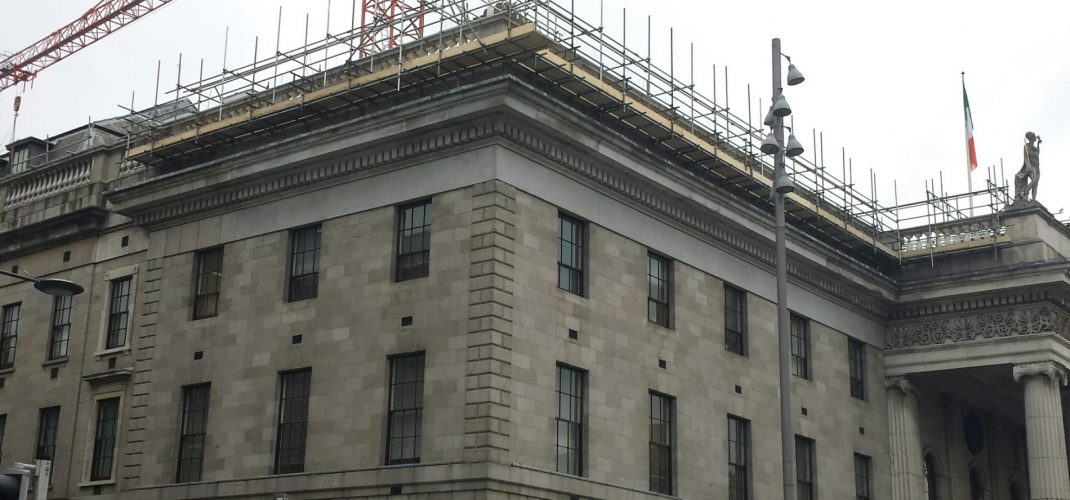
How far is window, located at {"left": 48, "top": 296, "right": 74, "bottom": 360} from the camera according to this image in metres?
36.8

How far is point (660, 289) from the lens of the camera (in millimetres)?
34031

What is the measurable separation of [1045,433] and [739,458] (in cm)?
1079

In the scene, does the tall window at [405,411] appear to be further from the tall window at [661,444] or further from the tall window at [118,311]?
the tall window at [118,311]

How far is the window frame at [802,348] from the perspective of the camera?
39.0 meters

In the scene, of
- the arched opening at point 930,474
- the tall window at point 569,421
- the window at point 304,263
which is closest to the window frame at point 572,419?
the tall window at point 569,421

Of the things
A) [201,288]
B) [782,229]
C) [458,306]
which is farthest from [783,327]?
[201,288]

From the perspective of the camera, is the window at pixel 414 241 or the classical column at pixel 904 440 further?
the classical column at pixel 904 440

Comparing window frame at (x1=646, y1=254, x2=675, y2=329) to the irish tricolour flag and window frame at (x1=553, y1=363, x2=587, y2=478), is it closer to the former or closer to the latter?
window frame at (x1=553, y1=363, x2=587, y2=478)

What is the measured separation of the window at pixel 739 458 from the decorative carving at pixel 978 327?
9.75 metres

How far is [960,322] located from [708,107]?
12.7 m

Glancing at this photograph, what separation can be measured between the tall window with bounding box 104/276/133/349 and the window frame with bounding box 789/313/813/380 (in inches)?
730

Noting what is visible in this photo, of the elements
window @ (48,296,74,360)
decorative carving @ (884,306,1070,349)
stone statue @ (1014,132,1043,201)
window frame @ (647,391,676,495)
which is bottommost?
window frame @ (647,391,676,495)

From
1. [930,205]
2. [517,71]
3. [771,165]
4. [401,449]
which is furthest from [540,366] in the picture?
[930,205]

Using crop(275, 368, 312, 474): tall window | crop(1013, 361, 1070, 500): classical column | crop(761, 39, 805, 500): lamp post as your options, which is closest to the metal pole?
crop(761, 39, 805, 500): lamp post
